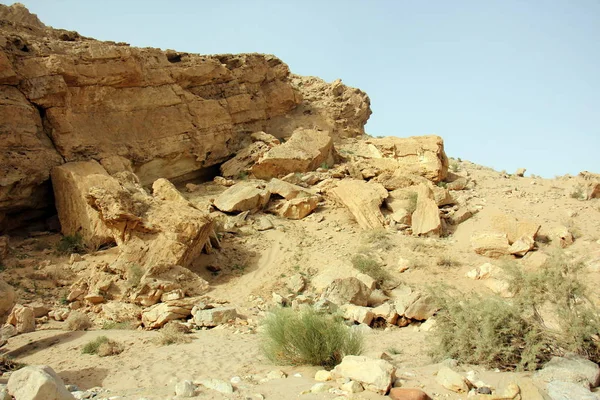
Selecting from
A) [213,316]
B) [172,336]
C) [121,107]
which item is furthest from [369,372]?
[121,107]

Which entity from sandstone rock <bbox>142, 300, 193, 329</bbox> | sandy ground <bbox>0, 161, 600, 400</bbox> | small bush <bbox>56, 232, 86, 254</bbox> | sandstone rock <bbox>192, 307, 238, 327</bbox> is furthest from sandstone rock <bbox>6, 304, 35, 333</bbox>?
small bush <bbox>56, 232, 86, 254</bbox>

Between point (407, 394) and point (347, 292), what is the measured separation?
521 cm

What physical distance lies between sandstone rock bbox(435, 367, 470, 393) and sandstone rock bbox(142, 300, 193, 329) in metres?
5.35

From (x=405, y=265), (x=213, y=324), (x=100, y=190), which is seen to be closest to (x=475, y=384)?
(x=213, y=324)

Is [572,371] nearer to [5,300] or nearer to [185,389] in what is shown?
[185,389]

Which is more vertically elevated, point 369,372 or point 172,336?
point 369,372

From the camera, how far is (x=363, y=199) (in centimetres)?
1502

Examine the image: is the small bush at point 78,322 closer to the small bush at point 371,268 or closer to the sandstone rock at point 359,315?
the sandstone rock at point 359,315

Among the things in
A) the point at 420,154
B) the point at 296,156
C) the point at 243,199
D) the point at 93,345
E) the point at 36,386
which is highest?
the point at 420,154

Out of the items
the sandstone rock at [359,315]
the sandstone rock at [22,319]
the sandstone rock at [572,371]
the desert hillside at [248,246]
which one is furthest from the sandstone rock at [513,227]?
the sandstone rock at [22,319]

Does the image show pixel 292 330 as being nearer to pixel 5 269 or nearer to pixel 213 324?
pixel 213 324

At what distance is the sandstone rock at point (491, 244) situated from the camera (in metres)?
12.5

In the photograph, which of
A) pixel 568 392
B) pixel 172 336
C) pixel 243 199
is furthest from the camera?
pixel 243 199

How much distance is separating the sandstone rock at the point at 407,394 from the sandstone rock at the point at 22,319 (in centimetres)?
664
